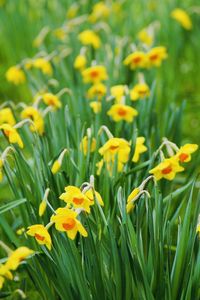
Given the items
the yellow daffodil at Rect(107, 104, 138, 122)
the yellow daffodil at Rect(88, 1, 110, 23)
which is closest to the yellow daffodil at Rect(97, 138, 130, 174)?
the yellow daffodil at Rect(107, 104, 138, 122)

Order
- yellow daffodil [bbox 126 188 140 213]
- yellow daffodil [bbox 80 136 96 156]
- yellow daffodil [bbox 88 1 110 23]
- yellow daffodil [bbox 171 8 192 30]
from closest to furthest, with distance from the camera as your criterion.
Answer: yellow daffodil [bbox 126 188 140 213], yellow daffodil [bbox 80 136 96 156], yellow daffodil [bbox 171 8 192 30], yellow daffodil [bbox 88 1 110 23]

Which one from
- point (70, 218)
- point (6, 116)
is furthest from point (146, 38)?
point (70, 218)

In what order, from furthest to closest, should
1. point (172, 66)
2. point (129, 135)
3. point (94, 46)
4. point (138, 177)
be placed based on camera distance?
point (172, 66), point (94, 46), point (129, 135), point (138, 177)

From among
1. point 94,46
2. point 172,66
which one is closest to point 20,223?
point 94,46

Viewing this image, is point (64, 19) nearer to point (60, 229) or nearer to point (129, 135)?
point (129, 135)

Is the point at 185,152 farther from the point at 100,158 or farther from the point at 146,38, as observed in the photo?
the point at 146,38

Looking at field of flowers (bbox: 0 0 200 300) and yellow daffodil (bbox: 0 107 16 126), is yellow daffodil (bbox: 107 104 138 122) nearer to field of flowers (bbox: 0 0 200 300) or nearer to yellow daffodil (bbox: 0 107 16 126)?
field of flowers (bbox: 0 0 200 300)
